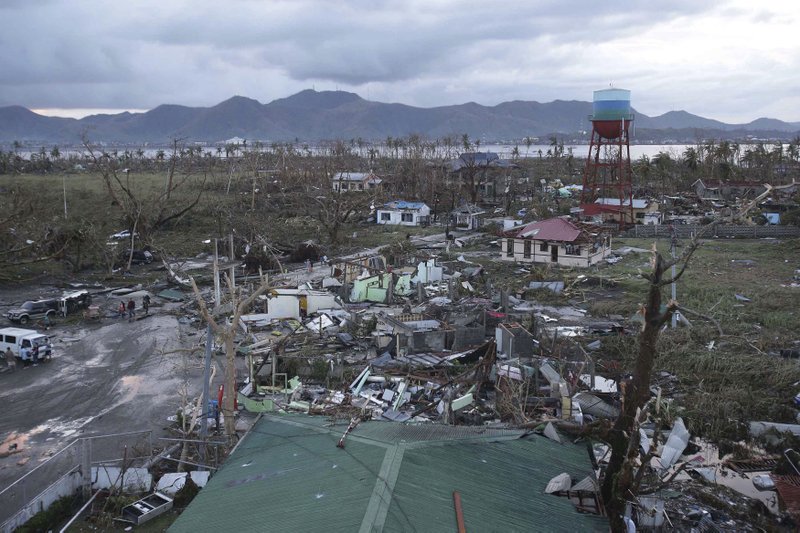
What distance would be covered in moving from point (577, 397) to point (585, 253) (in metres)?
17.6

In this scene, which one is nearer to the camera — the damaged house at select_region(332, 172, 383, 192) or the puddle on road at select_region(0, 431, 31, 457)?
the puddle on road at select_region(0, 431, 31, 457)

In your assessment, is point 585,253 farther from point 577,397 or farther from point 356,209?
point 356,209

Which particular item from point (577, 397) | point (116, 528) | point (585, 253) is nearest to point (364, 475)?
point (116, 528)

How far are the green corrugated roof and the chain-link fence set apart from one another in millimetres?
3204

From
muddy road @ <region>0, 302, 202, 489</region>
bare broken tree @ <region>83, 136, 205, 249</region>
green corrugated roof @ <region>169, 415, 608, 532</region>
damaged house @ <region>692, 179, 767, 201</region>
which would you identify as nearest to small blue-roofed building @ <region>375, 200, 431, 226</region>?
bare broken tree @ <region>83, 136, 205, 249</region>

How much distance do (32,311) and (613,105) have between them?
3377 centimetres

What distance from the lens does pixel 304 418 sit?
35.5ft

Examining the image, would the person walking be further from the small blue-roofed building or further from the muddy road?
the small blue-roofed building

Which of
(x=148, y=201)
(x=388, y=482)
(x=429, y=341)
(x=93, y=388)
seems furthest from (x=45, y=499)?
(x=148, y=201)

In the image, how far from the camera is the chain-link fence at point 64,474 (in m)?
10.4

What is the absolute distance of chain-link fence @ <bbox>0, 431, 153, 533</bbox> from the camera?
34.1 feet

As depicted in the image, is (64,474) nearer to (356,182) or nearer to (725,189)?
(356,182)

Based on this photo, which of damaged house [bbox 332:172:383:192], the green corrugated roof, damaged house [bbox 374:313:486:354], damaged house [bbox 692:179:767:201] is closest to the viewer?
the green corrugated roof

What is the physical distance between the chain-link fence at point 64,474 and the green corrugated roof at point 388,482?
3.20 meters
